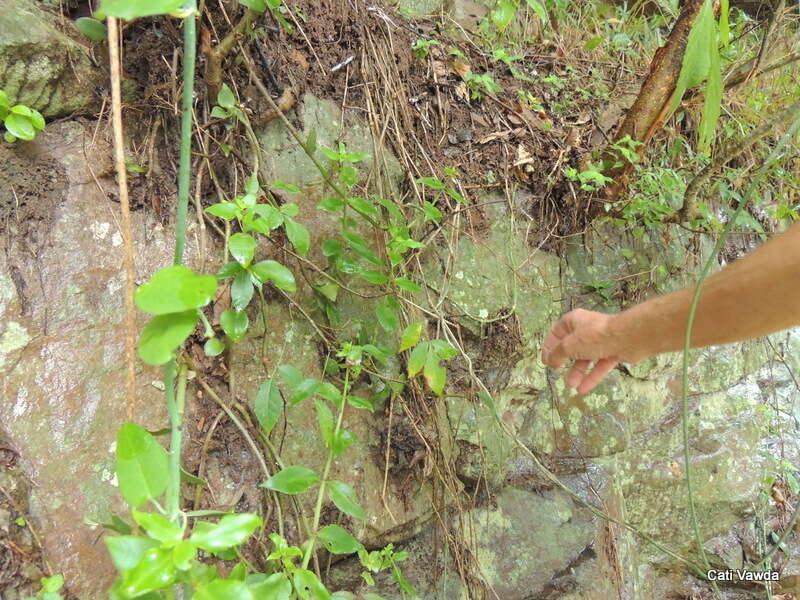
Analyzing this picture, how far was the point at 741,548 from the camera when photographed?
9.75 ft

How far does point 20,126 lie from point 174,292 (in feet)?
2.61

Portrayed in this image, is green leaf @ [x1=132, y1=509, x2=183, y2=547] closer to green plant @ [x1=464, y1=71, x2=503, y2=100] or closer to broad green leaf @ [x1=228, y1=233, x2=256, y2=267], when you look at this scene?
broad green leaf @ [x1=228, y1=233, x2=256, y2=267]

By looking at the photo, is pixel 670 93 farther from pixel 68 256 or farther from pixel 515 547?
pixel 68 256

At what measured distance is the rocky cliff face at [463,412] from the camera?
1222mm

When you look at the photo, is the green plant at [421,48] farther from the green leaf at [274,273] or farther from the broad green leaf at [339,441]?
the broad green leaf at [339,441]

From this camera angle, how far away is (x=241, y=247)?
1.13 meters

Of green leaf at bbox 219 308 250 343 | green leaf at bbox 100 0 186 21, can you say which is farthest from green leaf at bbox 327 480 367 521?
green leaf at bbox 100 0 186 21

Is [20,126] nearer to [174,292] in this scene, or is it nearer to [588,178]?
[174,292]

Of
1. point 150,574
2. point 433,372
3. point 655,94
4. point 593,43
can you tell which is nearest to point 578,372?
point 433,372

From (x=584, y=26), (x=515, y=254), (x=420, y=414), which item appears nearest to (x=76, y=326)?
(x=420, y=414)

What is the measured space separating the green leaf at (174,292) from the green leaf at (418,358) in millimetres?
781

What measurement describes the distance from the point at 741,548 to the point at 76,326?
342 centimetres

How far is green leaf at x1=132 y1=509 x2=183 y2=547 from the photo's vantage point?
654 millimetres

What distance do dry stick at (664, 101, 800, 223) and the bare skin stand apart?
1.08 meters
